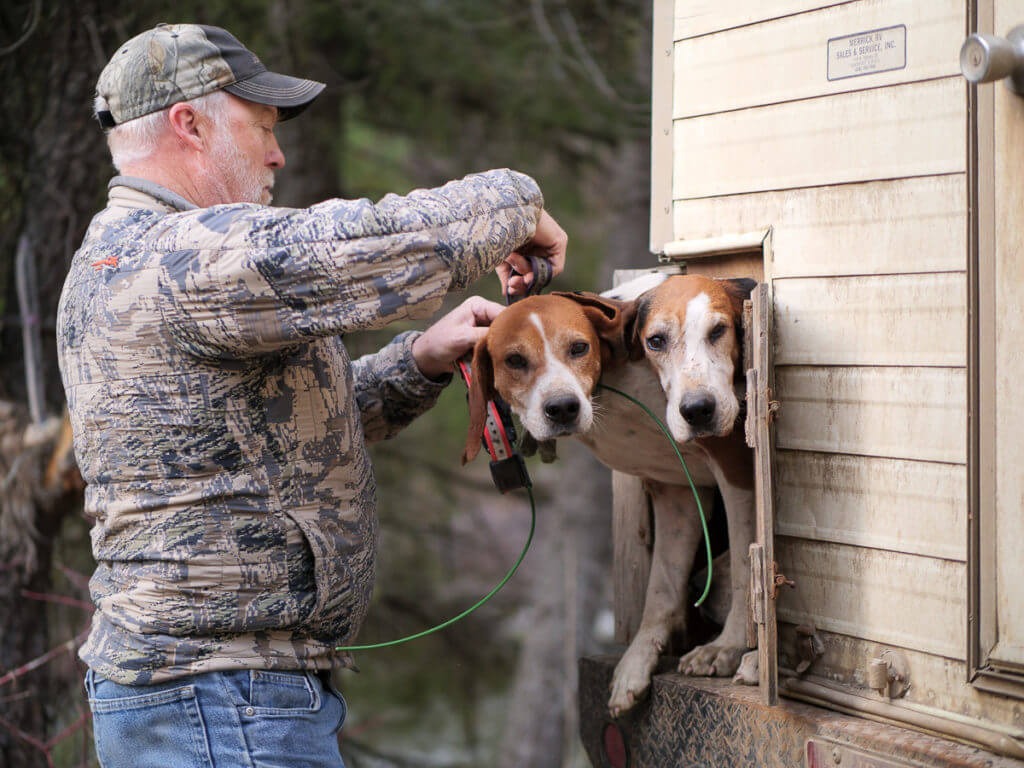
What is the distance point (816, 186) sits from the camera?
245 cm

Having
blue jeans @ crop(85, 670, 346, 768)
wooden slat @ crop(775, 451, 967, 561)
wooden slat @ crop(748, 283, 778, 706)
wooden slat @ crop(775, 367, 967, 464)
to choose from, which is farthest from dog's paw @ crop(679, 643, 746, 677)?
blue jeans @ crop(85, 670, 346, 768)

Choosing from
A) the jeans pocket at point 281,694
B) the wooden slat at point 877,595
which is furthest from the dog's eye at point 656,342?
the jeans pocket at point 281,694

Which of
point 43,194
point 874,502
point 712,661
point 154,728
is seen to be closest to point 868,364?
point 874,502

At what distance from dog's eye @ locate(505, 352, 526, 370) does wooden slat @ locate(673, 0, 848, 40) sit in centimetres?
106

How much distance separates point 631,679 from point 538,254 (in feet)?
3.79

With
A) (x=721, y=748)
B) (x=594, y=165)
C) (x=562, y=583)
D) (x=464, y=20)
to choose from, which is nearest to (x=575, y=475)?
(x=562, y=583)

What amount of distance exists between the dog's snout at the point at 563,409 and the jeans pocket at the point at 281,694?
0.77m

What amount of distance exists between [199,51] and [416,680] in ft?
25.5

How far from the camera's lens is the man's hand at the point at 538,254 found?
237cm

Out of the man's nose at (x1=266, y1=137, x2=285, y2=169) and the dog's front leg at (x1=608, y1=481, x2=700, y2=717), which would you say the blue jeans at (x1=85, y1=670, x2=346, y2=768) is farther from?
the man's nose at (x1=266, y1=137, x2=285, y2=169)

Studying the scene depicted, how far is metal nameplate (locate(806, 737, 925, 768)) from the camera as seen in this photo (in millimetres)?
2201

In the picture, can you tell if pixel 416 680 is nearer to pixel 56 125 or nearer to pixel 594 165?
pixel 594 165

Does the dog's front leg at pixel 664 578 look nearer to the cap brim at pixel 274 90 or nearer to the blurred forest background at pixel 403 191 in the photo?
the blurred forest background at pixel 403 191

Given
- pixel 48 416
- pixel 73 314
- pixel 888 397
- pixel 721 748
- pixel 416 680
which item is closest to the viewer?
pixel 73 314
